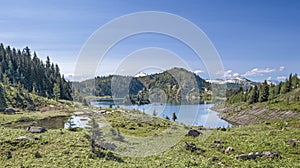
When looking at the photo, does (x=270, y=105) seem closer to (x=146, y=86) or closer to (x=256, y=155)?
(x=146, y=86)

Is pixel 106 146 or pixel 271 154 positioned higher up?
pixel 271 154

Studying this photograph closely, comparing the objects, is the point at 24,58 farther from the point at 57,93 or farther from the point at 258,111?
the point at 258,111

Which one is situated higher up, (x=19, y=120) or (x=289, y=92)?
(x=289, y=92)

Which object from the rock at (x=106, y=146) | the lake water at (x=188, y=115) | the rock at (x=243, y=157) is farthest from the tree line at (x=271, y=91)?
the rock at (x=106, y=146)

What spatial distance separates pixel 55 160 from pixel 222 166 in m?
16.3

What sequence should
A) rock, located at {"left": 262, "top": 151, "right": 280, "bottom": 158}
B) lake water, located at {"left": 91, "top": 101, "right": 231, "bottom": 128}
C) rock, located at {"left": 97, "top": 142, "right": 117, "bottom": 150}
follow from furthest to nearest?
lake water, located at {"left": 91, "top": 101, "right": 231, "bottom": 128} → rock, located at {"left": 97, "top": 142, "right": 117, "bottom": 150} → rock, located at {"left": 262, "top": 151, "right": 280, "bottom": 158}

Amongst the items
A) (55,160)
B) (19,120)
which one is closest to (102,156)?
(55,160)

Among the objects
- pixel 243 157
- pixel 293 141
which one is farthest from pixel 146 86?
pixel 243 157

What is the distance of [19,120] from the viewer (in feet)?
173

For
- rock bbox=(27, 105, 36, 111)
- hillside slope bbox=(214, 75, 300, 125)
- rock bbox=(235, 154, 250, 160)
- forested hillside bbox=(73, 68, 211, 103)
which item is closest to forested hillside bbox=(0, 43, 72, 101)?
forested hillside bbox=(73, 68, 211, 103)

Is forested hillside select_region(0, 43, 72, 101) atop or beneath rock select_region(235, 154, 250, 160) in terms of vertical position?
atop

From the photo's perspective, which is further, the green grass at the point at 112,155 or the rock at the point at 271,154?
the rock at the point at 271,154

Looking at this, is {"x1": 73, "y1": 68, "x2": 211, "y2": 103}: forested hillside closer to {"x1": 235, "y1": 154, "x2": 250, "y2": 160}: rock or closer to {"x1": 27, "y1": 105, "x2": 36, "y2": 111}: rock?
{"x1": 235, "y1": 154, "x2": 250, "y2": 160}: rock

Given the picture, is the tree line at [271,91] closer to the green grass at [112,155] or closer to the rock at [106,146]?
the green grass at [112,155]
